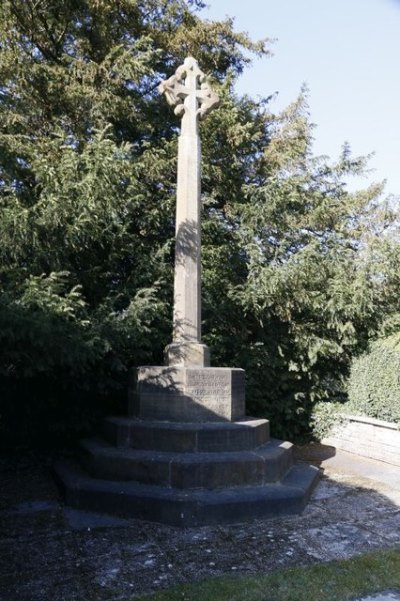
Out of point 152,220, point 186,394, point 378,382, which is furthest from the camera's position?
point 152,220

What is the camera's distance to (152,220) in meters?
8.37

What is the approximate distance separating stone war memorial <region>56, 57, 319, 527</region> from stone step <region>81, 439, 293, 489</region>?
0.4 inches

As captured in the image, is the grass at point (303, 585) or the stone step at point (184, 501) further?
the stone step at point (184, 501)

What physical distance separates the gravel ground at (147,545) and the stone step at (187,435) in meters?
0.97

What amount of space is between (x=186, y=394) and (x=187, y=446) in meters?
0.69

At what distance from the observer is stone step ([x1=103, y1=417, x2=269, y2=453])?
5.37 metres

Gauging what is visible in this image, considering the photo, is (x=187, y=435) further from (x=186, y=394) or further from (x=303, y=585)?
(x=303, y=585)

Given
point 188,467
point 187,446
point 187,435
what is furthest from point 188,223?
point 188,467

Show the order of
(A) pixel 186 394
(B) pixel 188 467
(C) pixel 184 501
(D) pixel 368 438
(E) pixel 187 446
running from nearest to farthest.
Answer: (C) pixel 184 501, (B) pixel 188 467, (E) pixel 187 446, (A) pixel 186 394, (D) pixel 368 438

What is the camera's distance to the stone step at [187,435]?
537cm

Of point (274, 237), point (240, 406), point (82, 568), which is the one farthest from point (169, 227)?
point (82, 568)

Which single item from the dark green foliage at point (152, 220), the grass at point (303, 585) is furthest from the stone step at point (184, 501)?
the dark green foliage at point (152, 220)

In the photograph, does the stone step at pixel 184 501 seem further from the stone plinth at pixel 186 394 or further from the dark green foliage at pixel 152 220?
the dark green foliage at pixel 152 220

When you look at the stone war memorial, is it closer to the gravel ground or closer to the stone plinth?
the stone plinth
